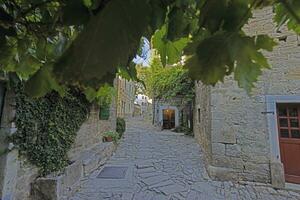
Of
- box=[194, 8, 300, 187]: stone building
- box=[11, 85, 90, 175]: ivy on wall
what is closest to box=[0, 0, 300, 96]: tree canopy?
box=[11, 85, 90, 175]: ivy on wall

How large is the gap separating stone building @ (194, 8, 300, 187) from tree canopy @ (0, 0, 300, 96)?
377cm

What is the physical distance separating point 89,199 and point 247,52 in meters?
3.72

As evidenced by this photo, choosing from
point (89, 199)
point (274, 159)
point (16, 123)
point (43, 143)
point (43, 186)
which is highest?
point (16, 123)

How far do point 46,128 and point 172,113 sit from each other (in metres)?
11.3

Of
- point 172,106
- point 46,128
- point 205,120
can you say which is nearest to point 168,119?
point 172,106

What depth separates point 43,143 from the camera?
125 inches

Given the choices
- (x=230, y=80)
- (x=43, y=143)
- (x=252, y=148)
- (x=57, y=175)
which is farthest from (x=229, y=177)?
(x=43, y=143)

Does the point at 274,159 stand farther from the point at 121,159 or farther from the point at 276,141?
the point at 121,159

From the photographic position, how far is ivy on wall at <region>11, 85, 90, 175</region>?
2.72 meters

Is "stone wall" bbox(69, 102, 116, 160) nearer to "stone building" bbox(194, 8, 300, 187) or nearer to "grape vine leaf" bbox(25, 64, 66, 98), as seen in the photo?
"stone building" bbox(194, 8, 300, 187)

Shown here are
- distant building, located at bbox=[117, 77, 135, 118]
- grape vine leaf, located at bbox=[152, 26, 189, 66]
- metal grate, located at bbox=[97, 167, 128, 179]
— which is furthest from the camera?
distant building, located at bbox=[117, 77, 135, 118]

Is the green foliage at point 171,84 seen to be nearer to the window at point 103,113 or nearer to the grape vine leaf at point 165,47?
the window at point 103,113

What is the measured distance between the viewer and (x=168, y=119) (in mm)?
14102

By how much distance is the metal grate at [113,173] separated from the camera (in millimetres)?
4559
